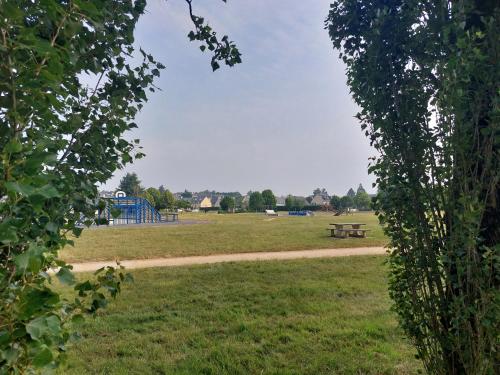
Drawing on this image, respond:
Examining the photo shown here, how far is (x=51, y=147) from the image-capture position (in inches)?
42.1

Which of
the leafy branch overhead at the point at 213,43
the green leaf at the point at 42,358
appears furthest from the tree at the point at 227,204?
the green leaf at the point at 42,358

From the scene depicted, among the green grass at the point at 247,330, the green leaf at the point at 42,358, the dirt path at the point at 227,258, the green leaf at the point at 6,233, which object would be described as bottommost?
the green grass at the point at 247,330

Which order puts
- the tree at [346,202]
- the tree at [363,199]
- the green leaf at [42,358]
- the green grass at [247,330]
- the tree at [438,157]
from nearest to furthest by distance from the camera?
the green leaf at [42,358], the tree at [438,157], the tree at [363,199], the green grass at [247,330], the tree at [346,202]

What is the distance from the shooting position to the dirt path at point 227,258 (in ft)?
26.1

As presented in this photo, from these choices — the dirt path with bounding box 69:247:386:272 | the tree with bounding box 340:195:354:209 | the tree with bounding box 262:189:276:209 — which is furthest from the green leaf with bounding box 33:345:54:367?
the tree with bounding box 262:189:276:209

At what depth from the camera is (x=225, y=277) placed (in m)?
6.60

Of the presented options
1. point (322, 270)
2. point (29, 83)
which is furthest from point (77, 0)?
point (322, 270)

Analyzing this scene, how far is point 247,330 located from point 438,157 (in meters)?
2.91

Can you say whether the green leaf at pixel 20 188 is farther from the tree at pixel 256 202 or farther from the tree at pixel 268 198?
the tree at pixel 268 198

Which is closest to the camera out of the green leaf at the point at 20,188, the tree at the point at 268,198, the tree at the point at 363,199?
the green leaf at the point at 20,188

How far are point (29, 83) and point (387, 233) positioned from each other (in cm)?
213

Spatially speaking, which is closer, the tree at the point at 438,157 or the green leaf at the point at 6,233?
the green leaf at the point at 6,233

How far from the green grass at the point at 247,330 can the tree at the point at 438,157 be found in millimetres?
1342

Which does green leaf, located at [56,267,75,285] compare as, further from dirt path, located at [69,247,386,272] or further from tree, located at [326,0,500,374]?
dirt path, located at [69,247,386,272]
